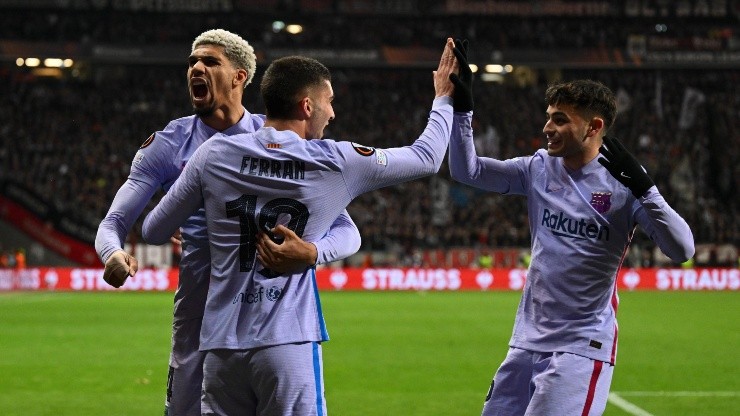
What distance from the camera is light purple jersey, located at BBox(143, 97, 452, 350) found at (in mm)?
4176

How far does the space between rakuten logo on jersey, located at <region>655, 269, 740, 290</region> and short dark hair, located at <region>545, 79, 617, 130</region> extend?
2818 cm

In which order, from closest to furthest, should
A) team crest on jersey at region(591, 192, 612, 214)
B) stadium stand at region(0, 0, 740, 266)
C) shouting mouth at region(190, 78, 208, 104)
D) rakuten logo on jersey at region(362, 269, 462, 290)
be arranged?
shouting mouth at region(190, 78, 208, 104) < team crest on jersey at region(591, 192, 612, 214) < rakuten logo on jersey at region(362, 269, 462, 290) < stadium stand at region(0, 0, 740, 266)

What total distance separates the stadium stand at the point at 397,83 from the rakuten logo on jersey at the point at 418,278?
5309mm

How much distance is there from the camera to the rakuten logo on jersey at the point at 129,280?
102ft

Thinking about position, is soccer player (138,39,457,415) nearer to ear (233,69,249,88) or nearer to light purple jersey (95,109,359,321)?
light purple jersey (95,109,359,321)

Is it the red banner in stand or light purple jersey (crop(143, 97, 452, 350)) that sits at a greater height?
light purple jersey (crop(143, 97, 452, 350))

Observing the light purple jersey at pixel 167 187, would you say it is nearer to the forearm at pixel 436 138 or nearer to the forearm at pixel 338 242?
the forearm at pixel 338 242

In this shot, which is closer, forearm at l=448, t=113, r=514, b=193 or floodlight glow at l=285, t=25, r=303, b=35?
forearm at l=448, t=113, r=514, b=193

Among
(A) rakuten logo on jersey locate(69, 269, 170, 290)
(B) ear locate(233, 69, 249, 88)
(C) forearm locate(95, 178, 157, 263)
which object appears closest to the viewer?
(C) forearm locate(95, 178, 157, 263)

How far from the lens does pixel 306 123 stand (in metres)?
4.30

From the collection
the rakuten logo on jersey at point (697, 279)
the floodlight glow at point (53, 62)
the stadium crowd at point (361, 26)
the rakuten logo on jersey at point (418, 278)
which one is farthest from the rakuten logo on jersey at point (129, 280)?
the rakuten logo on jersey at point (697, 279)

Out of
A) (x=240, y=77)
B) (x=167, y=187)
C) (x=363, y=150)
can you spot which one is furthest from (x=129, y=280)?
(x=363, y=150)

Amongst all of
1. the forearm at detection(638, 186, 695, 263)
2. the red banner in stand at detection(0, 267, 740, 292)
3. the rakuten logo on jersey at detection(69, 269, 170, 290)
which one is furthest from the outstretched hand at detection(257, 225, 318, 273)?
the rakuten logo on jersey at detection(69, 269, 170, 290)

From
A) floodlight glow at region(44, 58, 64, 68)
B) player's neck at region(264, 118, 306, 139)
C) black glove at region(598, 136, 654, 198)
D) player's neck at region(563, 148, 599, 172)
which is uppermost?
floodlight glow at region(44, 58, 64, 68)
